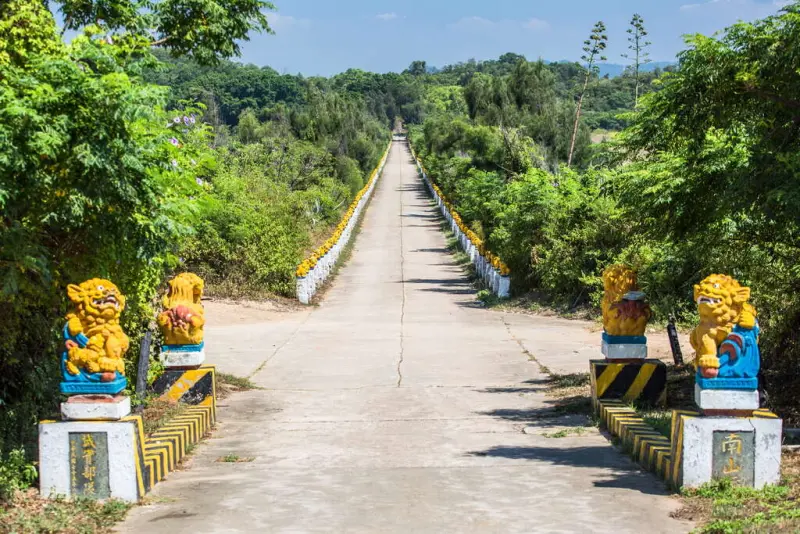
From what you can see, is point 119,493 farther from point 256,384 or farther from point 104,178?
point 256,384

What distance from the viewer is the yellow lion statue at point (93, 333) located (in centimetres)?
760

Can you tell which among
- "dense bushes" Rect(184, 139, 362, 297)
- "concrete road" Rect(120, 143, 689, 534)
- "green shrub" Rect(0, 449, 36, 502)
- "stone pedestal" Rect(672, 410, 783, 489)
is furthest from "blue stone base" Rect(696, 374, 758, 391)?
"dense bushes" Rect(184, 139, 362, 297)

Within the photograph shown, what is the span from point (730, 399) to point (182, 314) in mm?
6087

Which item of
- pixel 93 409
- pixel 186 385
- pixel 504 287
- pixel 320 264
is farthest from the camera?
pixel 320 264

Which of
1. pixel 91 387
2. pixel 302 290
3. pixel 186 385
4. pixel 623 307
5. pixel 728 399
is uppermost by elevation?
pixel 623 307

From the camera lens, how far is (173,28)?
12766mm

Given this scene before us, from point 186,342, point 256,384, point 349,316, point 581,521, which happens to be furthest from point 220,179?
point 581,521

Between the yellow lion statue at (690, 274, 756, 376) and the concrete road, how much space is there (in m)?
1.15

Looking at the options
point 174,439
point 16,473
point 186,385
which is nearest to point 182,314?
point 186,385

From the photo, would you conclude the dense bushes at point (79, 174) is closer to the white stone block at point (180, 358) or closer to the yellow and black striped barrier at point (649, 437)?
the white stone block at point (180, 358)

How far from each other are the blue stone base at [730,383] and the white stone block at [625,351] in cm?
345

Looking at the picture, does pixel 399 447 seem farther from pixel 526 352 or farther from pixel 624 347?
pixel 526 352

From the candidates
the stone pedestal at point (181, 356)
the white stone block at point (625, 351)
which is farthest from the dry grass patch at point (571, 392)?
the stone pedestal at point (181, 356)

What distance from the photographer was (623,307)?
10742mm
